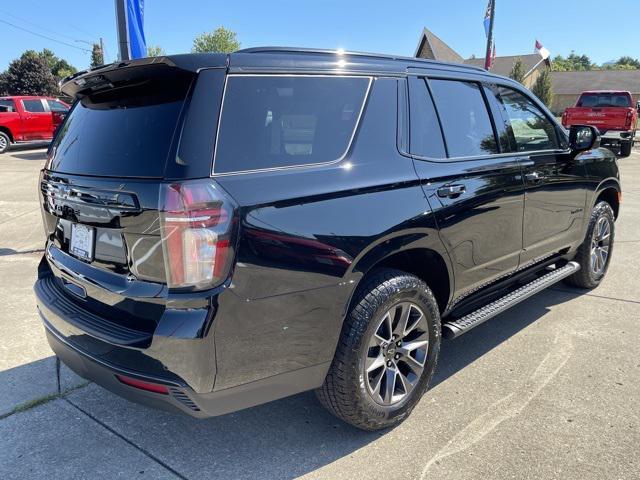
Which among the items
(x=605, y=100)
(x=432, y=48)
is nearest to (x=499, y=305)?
(x=605, y=100)

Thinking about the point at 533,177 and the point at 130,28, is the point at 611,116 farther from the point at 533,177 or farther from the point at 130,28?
the point at 130,28

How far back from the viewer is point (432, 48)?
41844 mm

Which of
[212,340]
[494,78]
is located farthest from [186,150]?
[494,78]

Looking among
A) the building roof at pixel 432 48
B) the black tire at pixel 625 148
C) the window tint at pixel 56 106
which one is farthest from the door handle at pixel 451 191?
the building roof at pixel 432 48

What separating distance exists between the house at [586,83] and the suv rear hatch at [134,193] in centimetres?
6361

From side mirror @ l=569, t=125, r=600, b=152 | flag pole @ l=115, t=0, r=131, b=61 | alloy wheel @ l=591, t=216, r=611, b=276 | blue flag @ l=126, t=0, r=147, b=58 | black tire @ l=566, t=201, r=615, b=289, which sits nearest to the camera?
side mirror @ l=569, t=125, r=600, b=152

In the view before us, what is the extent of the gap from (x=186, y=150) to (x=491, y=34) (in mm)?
18457

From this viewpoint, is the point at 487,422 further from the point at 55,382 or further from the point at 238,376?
the point at 55,382

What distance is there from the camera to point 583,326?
159 inches

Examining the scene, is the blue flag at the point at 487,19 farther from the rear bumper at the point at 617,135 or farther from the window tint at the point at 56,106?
the window tint at the point at 56,106

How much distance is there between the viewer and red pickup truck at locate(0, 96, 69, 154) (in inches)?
690

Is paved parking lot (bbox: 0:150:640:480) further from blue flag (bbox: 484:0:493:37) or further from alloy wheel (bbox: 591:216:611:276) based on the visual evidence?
blue flag (bbox: 484:0:493:37)

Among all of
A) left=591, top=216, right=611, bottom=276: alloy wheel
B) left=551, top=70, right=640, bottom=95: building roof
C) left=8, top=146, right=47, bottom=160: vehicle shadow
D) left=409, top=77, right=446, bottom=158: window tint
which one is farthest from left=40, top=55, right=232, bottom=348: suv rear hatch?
left=551, top=70, right=640, bottom=95: building roof

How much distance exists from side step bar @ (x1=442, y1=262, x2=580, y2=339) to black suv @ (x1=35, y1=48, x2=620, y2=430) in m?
0.03
